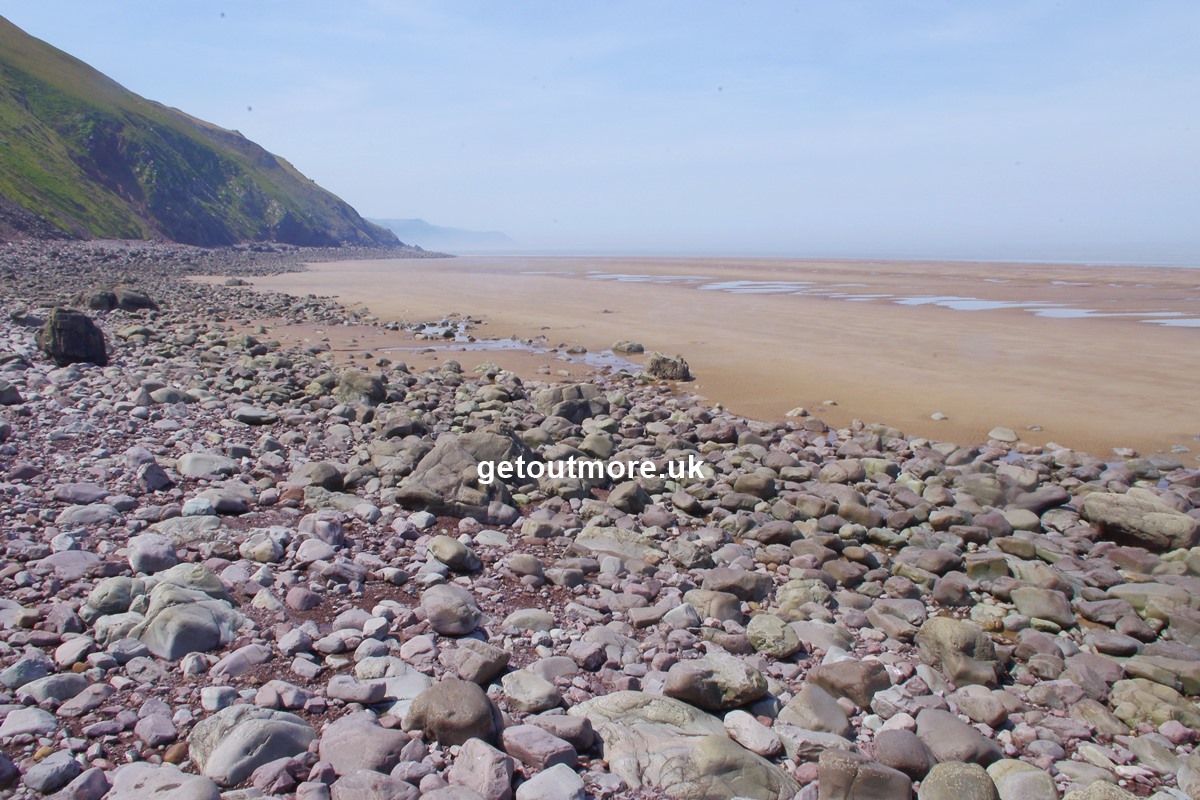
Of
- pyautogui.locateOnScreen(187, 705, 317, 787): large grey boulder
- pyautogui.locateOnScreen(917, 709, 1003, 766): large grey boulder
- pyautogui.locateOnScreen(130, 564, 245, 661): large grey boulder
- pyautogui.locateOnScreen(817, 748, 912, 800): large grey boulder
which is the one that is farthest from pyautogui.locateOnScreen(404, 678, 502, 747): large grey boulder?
pyautogui.locateOnScreen(917, 709, 1003, 766): large grey boulder

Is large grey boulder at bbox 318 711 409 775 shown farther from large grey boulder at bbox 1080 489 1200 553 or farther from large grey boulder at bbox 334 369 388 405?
large grey boulder at bbox 334 369 388 405

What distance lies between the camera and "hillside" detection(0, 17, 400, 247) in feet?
201

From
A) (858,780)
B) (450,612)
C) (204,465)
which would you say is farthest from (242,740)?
(204,465)

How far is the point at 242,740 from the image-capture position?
3.66 meters

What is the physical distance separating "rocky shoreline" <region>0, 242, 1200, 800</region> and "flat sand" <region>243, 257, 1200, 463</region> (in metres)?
2.74

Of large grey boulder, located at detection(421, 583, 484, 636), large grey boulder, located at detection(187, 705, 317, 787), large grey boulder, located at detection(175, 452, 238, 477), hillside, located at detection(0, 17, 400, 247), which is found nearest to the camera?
large grey boulder, located at detection(187, 705, 317, 787)

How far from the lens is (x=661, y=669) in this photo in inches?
194

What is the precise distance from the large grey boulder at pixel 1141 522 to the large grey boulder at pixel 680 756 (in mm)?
5884

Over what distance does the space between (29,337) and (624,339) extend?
14.6 metres

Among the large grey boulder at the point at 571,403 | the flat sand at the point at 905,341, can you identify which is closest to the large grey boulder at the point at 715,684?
the large grey boulder at the point at 571,403

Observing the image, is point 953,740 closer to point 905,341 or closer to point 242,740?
point 242,740

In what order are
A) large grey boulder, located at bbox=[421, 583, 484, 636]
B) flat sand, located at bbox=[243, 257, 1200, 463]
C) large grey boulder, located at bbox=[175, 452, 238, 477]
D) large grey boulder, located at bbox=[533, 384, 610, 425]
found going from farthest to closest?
flat sand, located at bbox=[243, 257, 1200, 463]
large grey boulder, located at bbox=[533, 384, 610, 425]
large grey boulder, located at bbox=[175, 452, 238, 477]
large grey boulder, located at bbox=[421, 583, 484, 636]

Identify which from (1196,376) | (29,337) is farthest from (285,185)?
(1196,376)

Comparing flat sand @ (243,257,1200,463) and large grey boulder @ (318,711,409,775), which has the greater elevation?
flat sand @ (243,257,1200,463)
